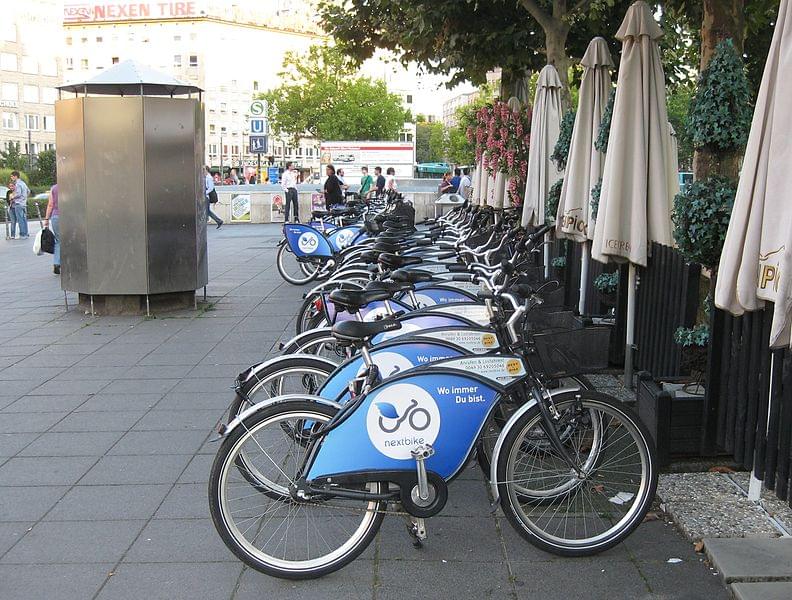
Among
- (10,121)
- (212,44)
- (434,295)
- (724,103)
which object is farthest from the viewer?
(212,44)

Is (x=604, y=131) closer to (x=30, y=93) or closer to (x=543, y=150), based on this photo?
(x=543, y=150)

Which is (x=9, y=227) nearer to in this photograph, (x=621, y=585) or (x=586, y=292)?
(x=586, y=292)

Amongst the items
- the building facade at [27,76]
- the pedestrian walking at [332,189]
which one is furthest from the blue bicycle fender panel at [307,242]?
the building facade at [27,76]

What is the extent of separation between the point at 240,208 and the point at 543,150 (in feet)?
64.5

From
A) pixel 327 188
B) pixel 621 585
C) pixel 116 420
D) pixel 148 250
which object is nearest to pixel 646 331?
pixel 621 585

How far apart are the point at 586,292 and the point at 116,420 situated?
426cm

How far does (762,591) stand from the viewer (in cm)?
354

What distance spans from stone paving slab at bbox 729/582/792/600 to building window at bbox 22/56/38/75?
8847 cm

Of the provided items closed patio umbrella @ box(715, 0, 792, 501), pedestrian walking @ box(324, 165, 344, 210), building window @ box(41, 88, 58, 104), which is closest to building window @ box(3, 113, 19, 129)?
building window @ box(41, 88, 58, 104)

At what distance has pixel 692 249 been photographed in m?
5.26

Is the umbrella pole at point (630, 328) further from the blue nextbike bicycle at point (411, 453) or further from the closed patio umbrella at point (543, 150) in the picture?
the closed patio umbrella at point (543, 150)

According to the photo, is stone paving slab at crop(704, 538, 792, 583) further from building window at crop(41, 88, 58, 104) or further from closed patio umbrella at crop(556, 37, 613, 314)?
building window at crop(41, 88, 58, 104)

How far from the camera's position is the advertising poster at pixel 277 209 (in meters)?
28.9

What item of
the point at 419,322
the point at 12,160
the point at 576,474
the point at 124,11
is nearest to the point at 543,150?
the point at 419,322
